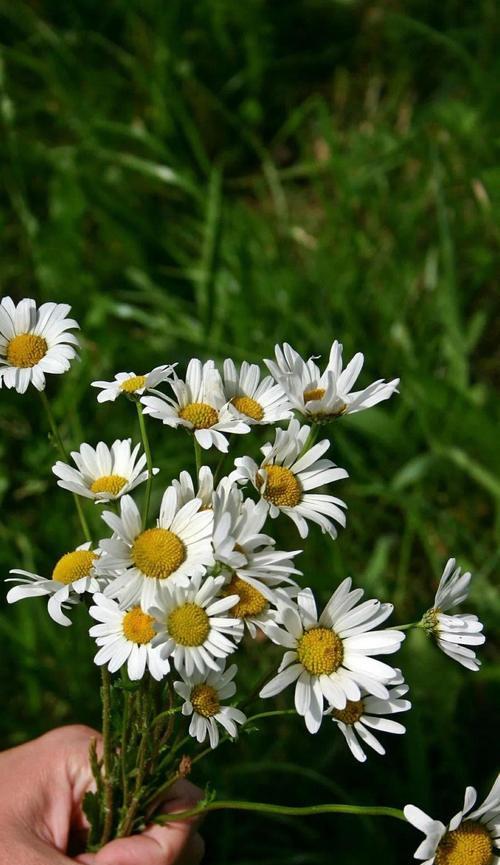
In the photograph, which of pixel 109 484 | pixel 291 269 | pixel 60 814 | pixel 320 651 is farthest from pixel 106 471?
pixel 291 269

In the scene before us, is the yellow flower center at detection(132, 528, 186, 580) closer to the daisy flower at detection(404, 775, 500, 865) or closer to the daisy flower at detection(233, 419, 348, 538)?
the daisy flower at detection(233, 419, 348, 538)

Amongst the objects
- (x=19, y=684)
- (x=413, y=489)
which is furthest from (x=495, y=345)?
(x=19, y=684)

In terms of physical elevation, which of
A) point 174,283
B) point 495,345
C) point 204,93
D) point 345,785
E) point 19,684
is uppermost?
point 204,93

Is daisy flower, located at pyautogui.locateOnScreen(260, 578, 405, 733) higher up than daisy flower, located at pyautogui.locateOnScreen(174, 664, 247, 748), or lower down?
higher up

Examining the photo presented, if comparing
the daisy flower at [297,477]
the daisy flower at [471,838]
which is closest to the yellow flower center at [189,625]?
the daisy flower at [297,477]

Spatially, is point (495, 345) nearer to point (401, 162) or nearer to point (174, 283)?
point (401, 162)

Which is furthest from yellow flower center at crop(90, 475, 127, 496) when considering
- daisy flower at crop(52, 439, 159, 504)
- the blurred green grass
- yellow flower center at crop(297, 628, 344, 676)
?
the blurred green grass

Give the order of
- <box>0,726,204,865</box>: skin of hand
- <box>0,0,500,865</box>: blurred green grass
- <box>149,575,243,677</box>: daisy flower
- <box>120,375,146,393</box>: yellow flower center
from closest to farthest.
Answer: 1. <box>149,575,243,677</box>: daisy flower
2. <box>120,375,146,393</box>: yellow flower center
3. <box>0,726,204,865</box>: skin of hand
4. <box>0,0,500,865</box>: blurred green grass

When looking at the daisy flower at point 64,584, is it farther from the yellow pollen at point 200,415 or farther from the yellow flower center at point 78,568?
the yellow pollen at point 200,415
